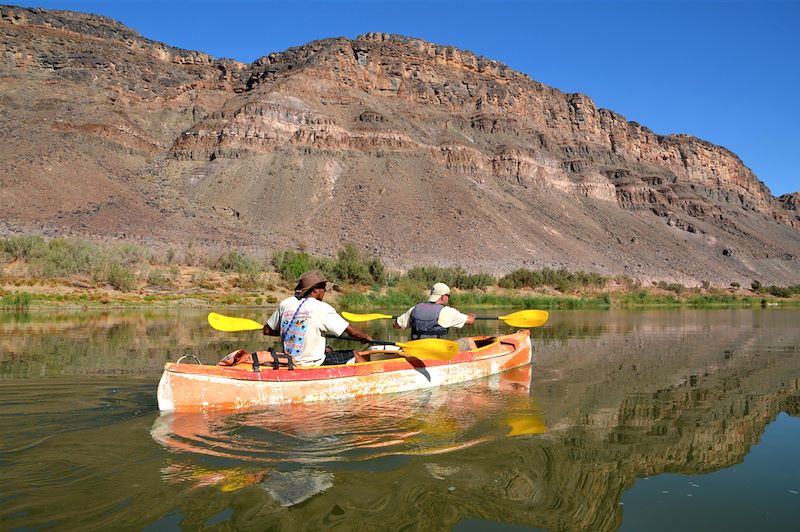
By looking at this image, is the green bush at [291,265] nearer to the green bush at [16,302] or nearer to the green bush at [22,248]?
the green bush at [22,248]

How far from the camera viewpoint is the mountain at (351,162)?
202 ft

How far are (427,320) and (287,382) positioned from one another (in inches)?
128

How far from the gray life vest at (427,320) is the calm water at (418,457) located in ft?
3.74

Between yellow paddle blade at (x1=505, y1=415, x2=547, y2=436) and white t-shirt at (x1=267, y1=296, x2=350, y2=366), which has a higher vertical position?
white t-shirt at (x1=267, y1=296, x2=350, y2=366)

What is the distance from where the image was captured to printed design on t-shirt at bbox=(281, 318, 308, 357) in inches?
327

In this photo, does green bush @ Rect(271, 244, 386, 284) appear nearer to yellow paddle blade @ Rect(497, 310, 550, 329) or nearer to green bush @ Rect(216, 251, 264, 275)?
green bush @ Rect(216, 251, 264, 275)

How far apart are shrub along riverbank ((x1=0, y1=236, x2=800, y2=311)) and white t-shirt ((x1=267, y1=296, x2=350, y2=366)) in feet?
79.8

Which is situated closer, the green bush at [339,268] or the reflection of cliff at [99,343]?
the reflection of cliff at [99,343]

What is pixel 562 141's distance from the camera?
10238 cm

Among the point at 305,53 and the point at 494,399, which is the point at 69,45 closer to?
the point at 305,53

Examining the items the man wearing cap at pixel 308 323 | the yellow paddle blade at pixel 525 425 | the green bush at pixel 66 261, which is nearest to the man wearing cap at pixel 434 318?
the man wearing cap at pixel 308 323

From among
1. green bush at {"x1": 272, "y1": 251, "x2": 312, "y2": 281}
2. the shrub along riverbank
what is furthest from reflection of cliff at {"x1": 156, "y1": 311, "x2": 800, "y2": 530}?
green bush at {"x1": 272, "y1": 251, "x2": 312, "y2": 281}

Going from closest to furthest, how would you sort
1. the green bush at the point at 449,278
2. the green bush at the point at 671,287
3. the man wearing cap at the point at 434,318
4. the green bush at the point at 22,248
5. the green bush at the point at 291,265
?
the man wearing cap at the point at 434,318
the green bush at the point at 22,248
the green bush at the point at 291,265
the green bush at the point at 449,278
the green bush at the point at 671,287

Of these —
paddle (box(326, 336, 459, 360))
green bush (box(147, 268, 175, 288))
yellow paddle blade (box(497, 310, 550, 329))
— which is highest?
green bush (box(147, 268, 175, 288))
